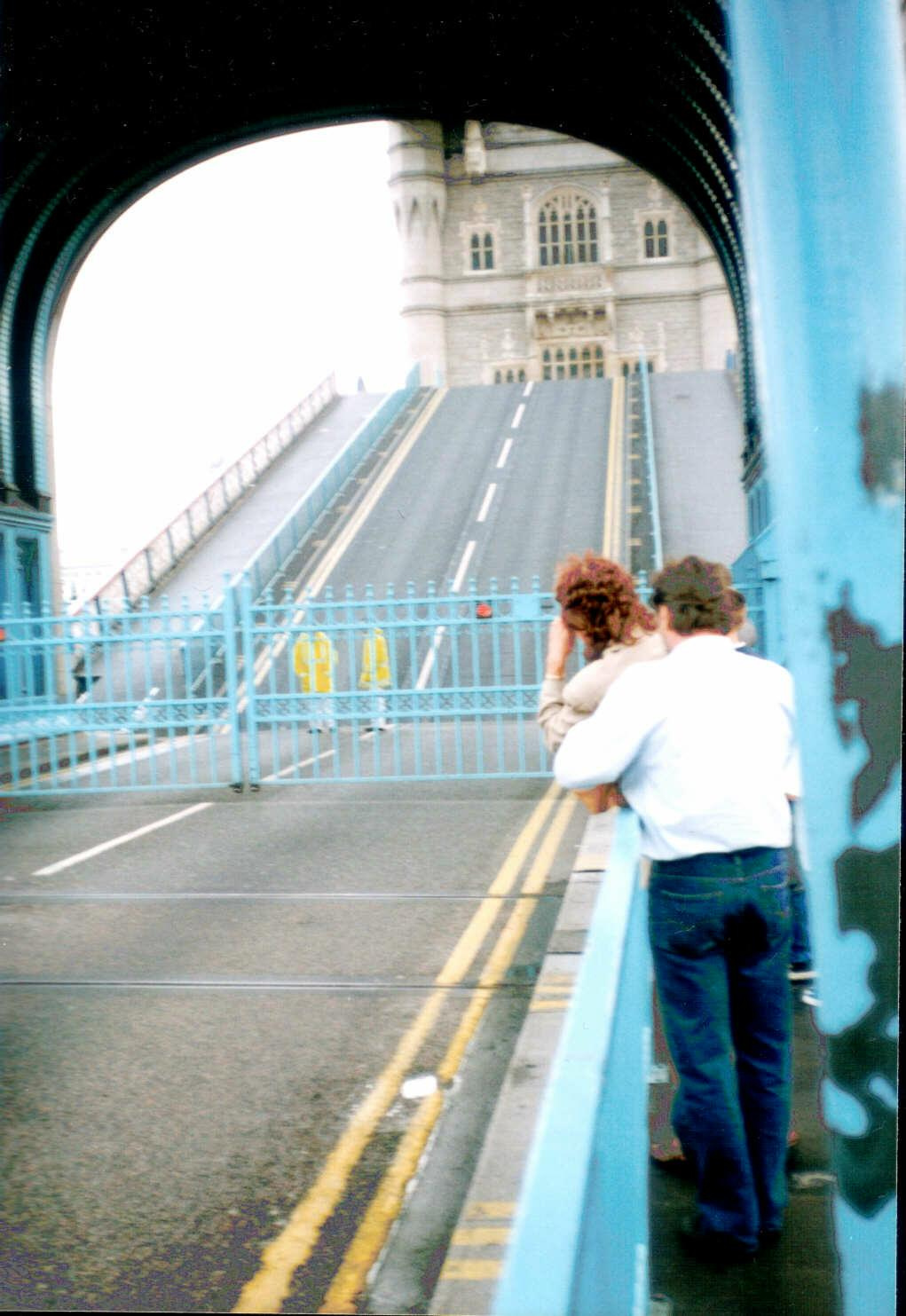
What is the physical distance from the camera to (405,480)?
32.8m

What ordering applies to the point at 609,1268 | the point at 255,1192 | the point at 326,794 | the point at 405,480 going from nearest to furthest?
the point at 609,1268
the point at 255,1192
the point at 326,794
the point at 405,480

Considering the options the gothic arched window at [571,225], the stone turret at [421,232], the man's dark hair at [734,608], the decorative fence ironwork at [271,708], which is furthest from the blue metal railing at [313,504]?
the gothic arched window at [571,225]

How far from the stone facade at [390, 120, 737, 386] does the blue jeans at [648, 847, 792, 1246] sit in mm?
58106

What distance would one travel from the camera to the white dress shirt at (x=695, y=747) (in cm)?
288

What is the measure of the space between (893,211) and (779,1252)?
2752mm

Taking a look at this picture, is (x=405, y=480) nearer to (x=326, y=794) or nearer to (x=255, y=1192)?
(x=326, y=794)

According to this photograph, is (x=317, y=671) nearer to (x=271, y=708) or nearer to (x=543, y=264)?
(x=271, y=708)

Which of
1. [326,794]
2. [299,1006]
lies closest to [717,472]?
[326,794]

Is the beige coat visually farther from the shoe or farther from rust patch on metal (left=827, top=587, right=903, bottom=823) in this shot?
rust patch on metal (left=827, top=587, right=903, bottom=823)

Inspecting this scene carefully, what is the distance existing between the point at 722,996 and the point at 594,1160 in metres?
1.86

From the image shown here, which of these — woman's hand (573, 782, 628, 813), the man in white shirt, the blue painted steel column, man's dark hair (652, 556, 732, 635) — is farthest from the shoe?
the blue painted steel column

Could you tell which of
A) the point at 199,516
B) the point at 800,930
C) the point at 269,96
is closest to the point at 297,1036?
the point at 800,930

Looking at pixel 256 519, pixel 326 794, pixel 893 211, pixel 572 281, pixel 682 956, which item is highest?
pixel 572 281

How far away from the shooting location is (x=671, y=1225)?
3180 mm
